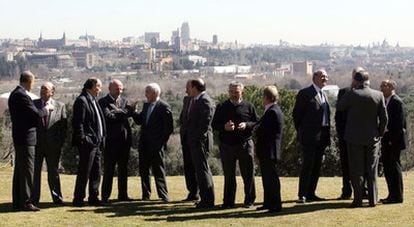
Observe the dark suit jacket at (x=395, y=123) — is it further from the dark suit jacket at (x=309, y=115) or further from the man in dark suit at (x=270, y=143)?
the man in dark suit at (x=270, y=143)

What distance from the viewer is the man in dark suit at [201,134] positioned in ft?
30.3

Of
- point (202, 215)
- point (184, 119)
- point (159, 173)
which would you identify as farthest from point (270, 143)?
point (159, 173)

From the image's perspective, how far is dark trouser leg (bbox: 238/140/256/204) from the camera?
9.31m

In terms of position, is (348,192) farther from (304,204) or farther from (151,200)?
(151,200)

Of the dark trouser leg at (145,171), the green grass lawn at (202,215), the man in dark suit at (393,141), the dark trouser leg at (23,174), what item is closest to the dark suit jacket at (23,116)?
the dark trouser leg at (23,174)

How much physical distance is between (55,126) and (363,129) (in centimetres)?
439

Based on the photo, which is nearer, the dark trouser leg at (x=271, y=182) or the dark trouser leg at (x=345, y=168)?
the dark trouser leg at (x=271, y=182)

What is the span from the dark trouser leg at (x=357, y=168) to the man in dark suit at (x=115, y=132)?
132 inches

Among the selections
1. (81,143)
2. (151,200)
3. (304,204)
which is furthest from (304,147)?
(81,143)

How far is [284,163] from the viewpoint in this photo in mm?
27969

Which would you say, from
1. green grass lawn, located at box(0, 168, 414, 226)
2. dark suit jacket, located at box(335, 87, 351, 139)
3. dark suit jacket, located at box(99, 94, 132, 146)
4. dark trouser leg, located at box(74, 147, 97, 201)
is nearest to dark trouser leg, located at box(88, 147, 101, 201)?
dark trouser leg, located at box(74, 147, 97, 201)

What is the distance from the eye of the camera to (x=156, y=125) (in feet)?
33.0

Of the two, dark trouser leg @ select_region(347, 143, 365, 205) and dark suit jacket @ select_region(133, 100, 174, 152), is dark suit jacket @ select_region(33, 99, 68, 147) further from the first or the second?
dark trouser leg @ select_region(347, 143, 365, 205)

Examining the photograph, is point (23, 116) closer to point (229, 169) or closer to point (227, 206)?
point (229, 169)
